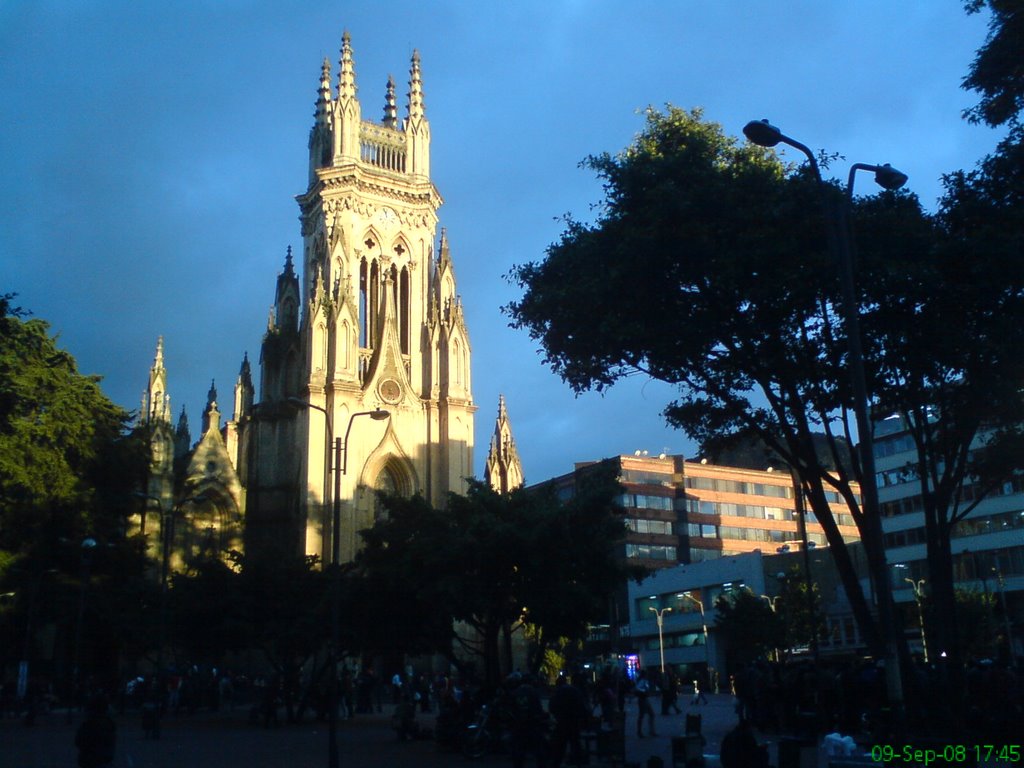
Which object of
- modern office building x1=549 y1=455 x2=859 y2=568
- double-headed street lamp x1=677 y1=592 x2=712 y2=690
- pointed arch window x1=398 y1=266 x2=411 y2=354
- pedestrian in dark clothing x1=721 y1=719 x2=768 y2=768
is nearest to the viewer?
pedestrian in dark clothing x1=721 y1=719 x2=768 y2=768

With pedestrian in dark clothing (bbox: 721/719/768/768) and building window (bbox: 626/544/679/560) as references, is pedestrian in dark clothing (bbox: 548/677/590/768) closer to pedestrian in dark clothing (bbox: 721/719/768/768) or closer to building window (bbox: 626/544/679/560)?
pedestrian in dark clothing (bbox: 721/719/768/768)

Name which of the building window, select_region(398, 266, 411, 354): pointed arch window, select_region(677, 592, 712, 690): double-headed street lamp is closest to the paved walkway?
select_region(398, 266, 411, 354): pointed arch window

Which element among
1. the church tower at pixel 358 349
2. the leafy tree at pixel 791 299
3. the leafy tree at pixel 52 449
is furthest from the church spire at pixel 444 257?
the leafy tree at pixel 791 299

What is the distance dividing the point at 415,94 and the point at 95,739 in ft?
191

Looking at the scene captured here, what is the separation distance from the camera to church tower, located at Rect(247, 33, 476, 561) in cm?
5281

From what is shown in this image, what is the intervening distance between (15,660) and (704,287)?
37974 mm

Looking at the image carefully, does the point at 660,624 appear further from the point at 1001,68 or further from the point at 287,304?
the point at 1001,68

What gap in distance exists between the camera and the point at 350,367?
53.8 metres

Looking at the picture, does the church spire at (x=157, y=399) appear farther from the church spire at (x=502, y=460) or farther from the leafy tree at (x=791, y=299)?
the leafy tree at (x=791, y=299)

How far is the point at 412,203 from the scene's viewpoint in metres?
61.3

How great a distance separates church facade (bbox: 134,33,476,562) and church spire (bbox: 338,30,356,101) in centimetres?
6

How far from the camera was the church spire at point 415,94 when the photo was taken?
2539 inches

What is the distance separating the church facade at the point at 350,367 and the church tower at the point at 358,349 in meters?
0.08

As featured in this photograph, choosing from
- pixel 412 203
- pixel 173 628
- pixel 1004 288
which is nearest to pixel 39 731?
pixel 173 628
